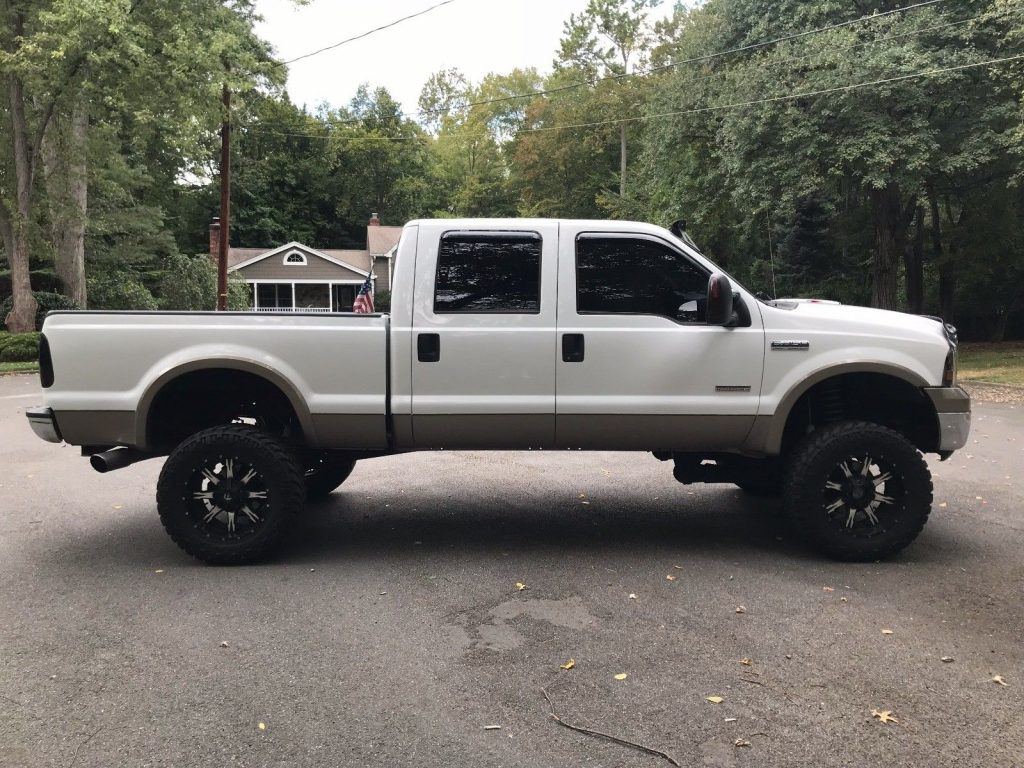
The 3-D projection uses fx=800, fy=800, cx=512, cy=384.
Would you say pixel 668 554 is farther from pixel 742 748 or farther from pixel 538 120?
pixel 538 120

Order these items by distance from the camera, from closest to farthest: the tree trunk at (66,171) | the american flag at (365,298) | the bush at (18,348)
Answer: the american flag at (365,298), the bush at (18,348), the tree trunk at (66,171)

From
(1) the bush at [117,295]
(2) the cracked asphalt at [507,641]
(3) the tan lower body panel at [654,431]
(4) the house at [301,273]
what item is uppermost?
(4) the house at [301,273]

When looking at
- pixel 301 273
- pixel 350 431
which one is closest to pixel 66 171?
pixel 301 273

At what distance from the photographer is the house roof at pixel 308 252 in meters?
48.1

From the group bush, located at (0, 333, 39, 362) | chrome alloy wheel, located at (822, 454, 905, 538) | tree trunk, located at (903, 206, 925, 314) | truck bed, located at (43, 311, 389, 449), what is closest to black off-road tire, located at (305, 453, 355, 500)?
truck bed, located at (43, 311, 389, 449)

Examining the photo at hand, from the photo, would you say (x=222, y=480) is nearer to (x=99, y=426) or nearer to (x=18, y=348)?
(x=99, y=426)

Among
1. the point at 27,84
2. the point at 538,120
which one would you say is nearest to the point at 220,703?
the point at 27,84

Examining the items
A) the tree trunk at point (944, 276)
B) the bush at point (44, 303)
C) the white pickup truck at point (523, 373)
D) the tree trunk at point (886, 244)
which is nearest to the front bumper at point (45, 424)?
the white pickup truck at point (523, 373)

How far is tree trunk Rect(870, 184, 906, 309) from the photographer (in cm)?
2423

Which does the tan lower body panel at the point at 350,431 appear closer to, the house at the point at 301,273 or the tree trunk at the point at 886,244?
the tree trunk at the point at 886,244

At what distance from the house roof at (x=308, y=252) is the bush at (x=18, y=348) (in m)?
22.4

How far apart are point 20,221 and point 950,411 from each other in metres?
27.4

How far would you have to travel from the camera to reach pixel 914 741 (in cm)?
293

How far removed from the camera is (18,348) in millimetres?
23406
